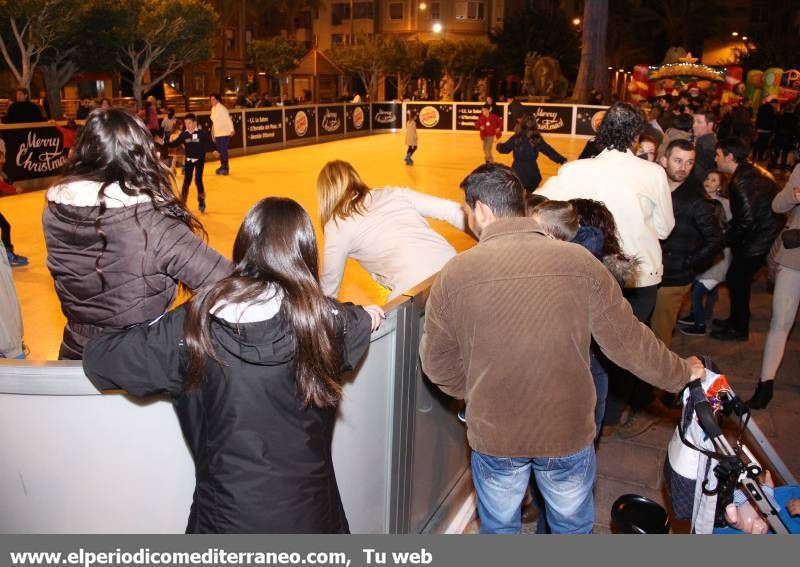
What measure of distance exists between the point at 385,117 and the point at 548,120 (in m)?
5.79

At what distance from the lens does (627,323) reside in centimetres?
217

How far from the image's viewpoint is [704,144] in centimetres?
647

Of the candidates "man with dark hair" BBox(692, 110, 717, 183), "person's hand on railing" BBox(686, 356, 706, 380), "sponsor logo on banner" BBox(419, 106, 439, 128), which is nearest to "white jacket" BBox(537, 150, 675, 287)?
"person's hand on railing" BBox(686, 356, 706, 380)

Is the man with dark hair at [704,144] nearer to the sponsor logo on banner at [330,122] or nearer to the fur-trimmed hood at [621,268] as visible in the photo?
the fur-trimmed hood at [621,268]

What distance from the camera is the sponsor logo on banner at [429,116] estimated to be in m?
26.0

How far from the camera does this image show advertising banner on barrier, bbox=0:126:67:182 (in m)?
12.1

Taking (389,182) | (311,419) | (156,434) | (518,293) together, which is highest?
(518,293)

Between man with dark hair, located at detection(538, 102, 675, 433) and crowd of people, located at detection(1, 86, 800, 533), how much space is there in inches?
0.5

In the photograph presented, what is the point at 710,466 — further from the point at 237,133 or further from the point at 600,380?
the point at 237,133

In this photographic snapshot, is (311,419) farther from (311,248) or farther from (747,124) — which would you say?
(747,124)

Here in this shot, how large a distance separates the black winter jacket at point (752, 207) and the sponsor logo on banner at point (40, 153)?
1096cm

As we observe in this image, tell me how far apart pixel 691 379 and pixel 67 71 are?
26.4m

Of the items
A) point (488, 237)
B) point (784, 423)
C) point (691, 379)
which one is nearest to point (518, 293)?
point (488, 237)

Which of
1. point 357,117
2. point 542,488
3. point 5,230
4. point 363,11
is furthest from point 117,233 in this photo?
point 363,11
